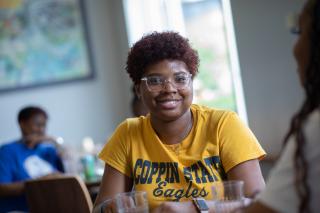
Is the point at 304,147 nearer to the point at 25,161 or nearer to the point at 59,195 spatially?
the point at 59,195

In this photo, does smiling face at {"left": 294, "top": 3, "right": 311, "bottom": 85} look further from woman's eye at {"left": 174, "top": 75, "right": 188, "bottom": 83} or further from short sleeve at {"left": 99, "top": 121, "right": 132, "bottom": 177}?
short sleeve at {"left": 99, "top": 121, "right": 132, "bottom": 177}

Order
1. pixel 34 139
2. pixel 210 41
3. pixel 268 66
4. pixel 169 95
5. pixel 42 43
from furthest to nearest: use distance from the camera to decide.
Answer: pixel 42 43 < pixel 210 41 < pixel 34 139 < pixel 268 66 < pixel 169 95

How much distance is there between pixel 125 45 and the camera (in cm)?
540

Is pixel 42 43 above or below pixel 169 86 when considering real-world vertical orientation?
above

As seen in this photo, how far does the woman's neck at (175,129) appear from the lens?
83.7 inches

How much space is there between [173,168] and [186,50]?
449mm

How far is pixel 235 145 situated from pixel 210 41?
2.61 m

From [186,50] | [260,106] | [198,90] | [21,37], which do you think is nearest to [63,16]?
[21,37]

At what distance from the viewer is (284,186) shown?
1.19 m

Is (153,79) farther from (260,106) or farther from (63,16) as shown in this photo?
(63,16)

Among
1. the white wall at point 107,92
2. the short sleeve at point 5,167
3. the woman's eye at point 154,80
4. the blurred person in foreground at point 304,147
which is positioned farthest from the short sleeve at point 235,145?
the short sleeve at point 5,167

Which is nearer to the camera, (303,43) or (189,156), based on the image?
(303,43)

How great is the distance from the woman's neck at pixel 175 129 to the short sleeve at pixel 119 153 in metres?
0.13

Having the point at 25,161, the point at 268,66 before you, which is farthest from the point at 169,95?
the point at 25,161
